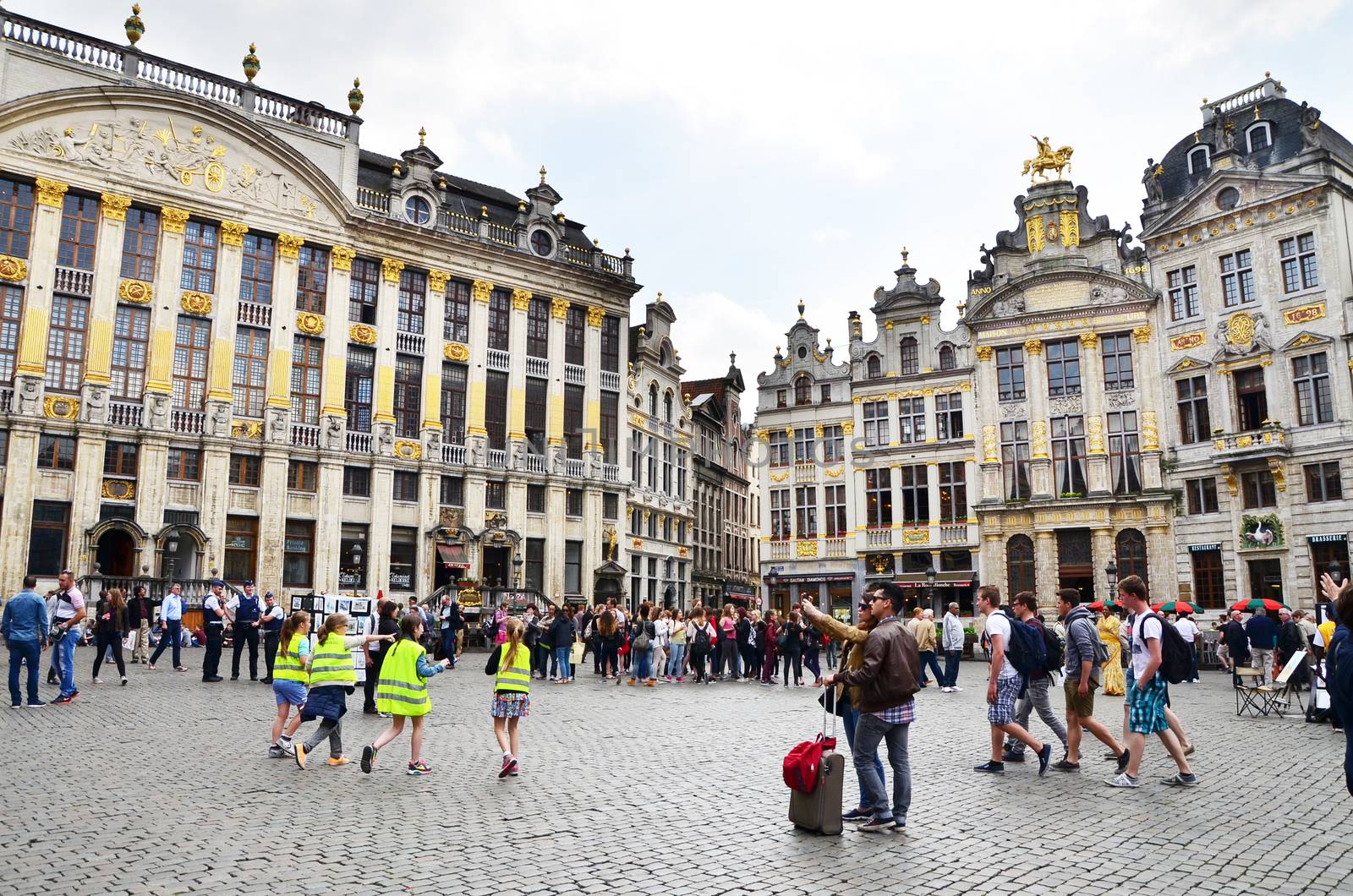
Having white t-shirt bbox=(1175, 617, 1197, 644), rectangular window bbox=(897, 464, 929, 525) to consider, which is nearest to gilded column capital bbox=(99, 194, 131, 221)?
rectangular window bbox=(897, 464, 929, 525)

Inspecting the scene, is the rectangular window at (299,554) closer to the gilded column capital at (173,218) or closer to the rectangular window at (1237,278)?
the gilded column capital at (173,218)

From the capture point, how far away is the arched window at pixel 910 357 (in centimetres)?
4975

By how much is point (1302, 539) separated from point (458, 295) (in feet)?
116

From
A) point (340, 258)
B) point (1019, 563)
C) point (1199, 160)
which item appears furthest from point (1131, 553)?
point (340, 258)

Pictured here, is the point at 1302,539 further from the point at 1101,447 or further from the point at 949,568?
the point at 949,568

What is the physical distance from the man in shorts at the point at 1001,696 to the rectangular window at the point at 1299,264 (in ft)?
120

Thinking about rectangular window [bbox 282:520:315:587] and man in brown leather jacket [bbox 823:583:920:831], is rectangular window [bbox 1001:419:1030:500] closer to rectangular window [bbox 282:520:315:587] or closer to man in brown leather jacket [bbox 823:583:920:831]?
rectangular window [bbox 282:520:315:587]

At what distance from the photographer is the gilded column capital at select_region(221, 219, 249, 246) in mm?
38656

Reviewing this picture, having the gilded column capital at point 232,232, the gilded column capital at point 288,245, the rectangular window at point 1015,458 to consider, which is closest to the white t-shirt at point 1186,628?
the rectangular window at point 1015,458

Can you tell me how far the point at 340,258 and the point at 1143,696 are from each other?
37.6m

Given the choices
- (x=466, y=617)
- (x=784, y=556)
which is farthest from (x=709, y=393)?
(x=466, y=617)

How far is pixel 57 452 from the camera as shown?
34344 millimetres

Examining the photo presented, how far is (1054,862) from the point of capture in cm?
725

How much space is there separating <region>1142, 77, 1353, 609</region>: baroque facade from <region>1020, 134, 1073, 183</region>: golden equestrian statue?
419 centimetres
